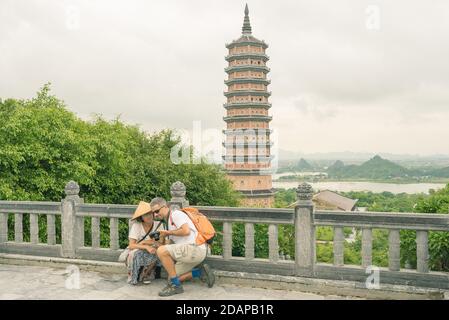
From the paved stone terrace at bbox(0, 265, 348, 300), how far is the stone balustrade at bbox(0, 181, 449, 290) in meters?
0.36

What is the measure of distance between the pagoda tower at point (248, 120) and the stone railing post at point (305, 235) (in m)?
37.6

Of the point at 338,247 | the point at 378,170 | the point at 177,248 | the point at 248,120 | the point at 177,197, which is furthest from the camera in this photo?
the point at 378,170

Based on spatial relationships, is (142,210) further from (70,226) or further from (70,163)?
(70,163)

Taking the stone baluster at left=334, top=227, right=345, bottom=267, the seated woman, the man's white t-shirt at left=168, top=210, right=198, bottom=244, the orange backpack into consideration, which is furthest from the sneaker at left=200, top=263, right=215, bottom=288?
the stone baluster at left=334, top=227, right=345, bottom=267

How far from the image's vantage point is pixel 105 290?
6223mm

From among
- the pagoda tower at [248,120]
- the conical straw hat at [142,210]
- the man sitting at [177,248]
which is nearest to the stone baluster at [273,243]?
the man sitting at [177,248]

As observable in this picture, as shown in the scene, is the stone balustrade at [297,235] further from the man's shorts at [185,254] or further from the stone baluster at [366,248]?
the man's shorts at [185,254]

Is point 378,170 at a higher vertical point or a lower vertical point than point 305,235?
higher

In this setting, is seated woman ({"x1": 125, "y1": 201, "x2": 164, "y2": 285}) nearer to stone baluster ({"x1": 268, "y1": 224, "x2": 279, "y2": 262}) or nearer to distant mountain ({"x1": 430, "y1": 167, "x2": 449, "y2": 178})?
stone baluster ({"x1": 268, "y1": 224, "x2": 279, "y2": 262})

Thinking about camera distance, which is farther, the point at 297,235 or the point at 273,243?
the point at 273,243

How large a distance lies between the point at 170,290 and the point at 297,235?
191 centimetres

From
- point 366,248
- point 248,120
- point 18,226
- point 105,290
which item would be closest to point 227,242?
point 105,290

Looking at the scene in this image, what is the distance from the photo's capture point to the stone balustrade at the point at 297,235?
5805mm
